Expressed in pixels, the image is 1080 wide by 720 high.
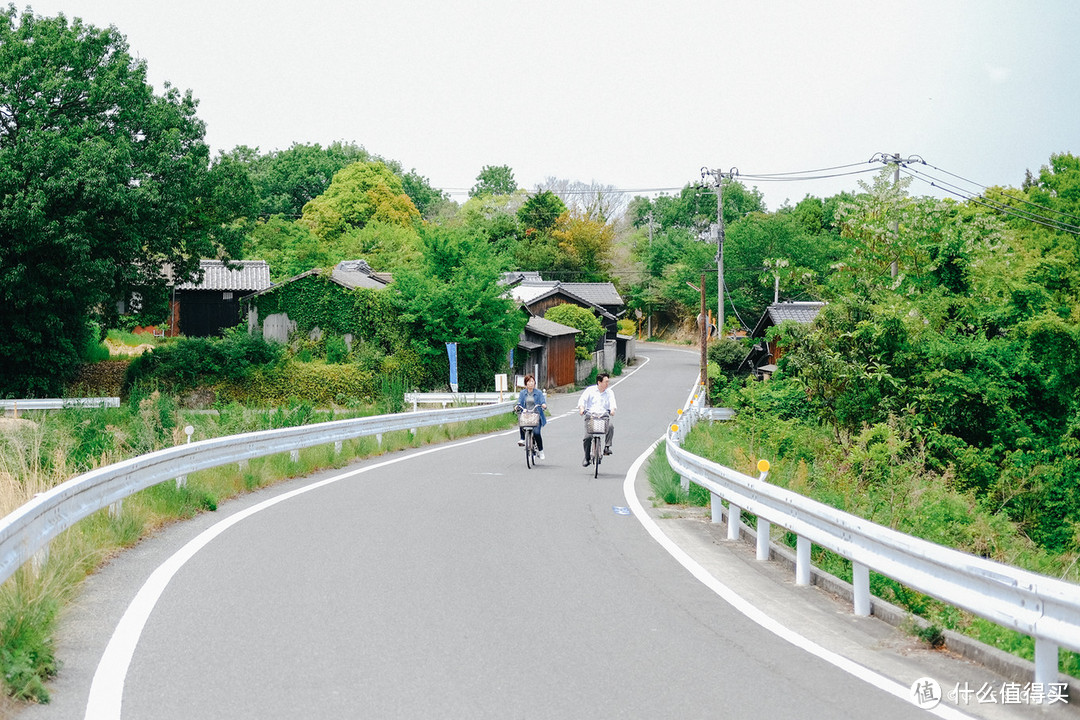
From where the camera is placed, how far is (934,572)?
19.9ft

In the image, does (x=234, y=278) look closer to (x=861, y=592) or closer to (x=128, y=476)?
(x=128, y=476)

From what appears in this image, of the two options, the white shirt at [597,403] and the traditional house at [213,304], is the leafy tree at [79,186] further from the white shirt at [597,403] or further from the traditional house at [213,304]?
the white shirt at [597,403]

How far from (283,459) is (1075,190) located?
5040cm

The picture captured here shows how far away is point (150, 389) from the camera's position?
4238cm

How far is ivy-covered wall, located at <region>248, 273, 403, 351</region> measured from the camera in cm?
4634

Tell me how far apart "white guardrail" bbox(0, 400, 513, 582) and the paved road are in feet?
1.97

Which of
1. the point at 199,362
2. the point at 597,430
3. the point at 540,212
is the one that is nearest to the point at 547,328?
the point at 199,362

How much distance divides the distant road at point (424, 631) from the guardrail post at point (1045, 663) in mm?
686

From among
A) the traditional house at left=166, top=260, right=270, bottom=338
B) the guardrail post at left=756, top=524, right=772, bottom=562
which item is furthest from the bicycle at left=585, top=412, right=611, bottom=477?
the traditional house at left=166, top=260, right=270, bottom=338

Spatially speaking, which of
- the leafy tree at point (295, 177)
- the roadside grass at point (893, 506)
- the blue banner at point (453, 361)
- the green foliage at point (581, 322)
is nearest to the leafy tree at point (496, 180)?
the leafy tree at point (295, 177)

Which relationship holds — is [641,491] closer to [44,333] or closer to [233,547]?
[233,547]

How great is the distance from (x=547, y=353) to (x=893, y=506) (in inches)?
1944

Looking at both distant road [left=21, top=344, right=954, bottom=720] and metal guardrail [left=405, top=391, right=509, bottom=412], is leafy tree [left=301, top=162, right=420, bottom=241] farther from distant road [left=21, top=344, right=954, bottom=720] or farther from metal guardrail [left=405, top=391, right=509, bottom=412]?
distant road [left=21, top=344, right=954, bottom=720]

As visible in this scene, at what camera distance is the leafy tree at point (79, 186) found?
116ft
